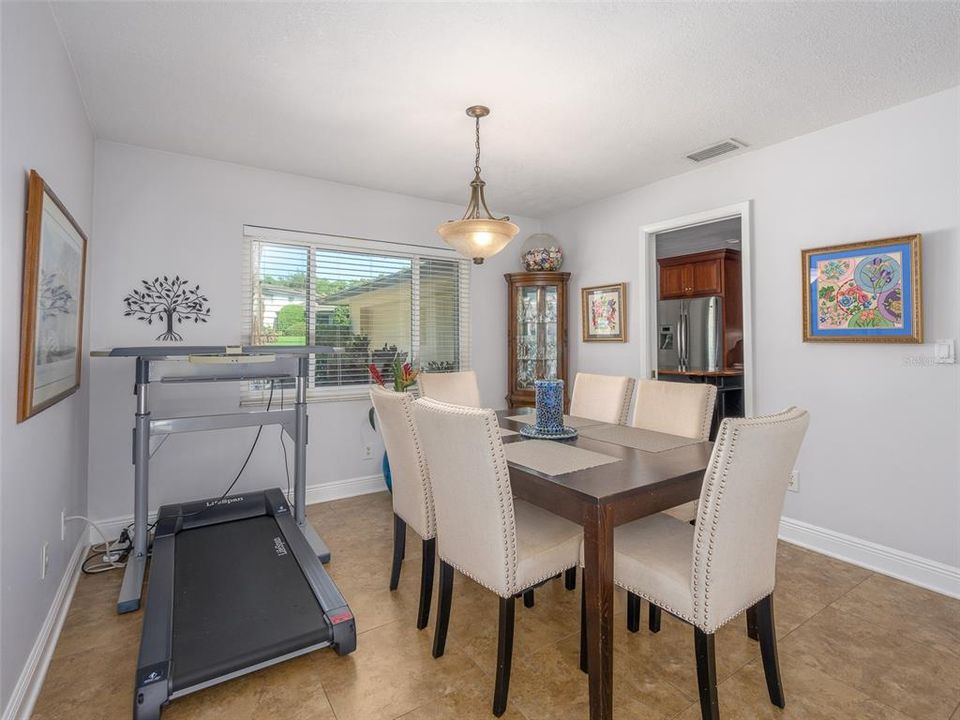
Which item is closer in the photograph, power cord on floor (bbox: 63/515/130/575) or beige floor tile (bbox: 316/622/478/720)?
beige floor tile (bbox: 316/622/478/720)

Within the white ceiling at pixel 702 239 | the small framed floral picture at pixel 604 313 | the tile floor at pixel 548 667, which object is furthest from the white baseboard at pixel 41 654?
the white ceiling at pixel 702 239

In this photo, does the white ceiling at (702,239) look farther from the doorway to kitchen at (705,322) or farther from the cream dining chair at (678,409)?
the cream dining chair at (678,409)

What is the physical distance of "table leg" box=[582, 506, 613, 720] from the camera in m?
1.45

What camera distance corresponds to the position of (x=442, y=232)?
2484 mm

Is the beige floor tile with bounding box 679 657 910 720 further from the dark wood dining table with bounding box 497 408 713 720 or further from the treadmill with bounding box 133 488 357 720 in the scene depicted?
the treadmill with bounding box 133 488 357 720

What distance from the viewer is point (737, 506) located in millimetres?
1390

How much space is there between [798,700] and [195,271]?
3.82 meters

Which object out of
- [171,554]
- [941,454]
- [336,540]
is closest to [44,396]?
[171,554]

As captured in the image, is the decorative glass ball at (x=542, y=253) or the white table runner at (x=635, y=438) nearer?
the white table runner at (x=635, y=438)

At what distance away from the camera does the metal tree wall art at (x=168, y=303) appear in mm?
3064

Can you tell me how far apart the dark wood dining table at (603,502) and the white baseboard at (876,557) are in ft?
5.38

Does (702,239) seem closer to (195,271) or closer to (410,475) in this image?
(410,475)

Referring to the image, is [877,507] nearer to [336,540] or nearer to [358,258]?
[336,540]

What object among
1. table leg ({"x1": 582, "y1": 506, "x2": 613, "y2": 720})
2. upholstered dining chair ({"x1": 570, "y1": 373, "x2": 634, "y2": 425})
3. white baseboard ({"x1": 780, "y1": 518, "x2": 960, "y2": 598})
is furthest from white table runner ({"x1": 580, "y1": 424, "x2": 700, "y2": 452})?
white baseboard ({"x1": 780, "y1": 518, "x2": 960, "y2": 598})
